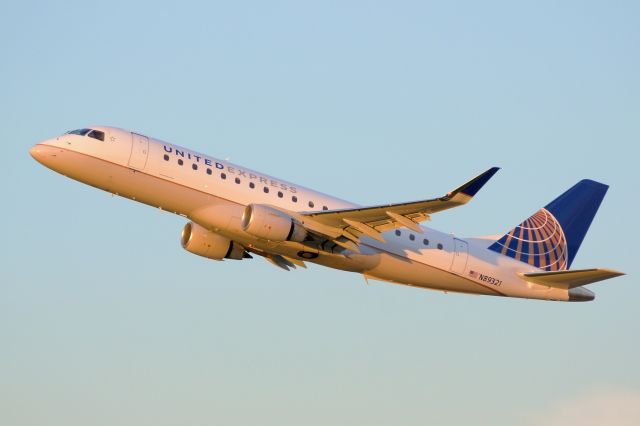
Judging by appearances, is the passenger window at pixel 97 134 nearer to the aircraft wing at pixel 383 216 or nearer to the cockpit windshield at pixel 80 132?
the cockpit windshield at pixel 80 132

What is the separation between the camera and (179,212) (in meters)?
53.8

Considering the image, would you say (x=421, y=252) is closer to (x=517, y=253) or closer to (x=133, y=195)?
(x=517, y=253)

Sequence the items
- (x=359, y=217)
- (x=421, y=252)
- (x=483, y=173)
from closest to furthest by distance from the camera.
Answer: (x=483, y=173), (x=359, y=217), (x=421, y=252)

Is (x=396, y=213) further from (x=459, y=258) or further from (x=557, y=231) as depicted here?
(x=557, y=231)

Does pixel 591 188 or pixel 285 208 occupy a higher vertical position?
pixel 591 188

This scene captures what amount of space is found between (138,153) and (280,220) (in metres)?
7.07

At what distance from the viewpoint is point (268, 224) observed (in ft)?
171

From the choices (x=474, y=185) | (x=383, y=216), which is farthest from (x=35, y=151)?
(x=474, y=185)

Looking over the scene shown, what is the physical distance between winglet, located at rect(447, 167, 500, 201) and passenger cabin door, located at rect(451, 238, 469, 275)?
10345 mm

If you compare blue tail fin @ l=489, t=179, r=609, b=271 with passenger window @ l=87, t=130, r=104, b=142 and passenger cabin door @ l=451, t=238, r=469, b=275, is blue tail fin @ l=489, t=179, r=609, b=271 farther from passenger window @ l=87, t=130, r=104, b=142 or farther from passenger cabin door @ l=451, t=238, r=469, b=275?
passenger window @ l=87, t=130, r=104, b=142

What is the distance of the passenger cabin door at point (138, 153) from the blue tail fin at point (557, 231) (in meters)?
18.7

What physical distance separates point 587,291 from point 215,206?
19610mm

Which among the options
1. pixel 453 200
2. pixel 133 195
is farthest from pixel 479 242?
pixel 133 195

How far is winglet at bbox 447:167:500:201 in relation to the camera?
153 ft
